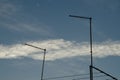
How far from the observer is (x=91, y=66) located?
25641mm

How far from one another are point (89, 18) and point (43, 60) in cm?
1431

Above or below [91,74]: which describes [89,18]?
above

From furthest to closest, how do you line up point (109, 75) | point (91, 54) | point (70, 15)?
point (70, 15)
point (91, 54)
point (109, 75)

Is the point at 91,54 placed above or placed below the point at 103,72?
above

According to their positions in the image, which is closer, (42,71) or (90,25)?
(90,25)

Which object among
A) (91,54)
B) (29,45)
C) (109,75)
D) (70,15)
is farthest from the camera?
(29,45)

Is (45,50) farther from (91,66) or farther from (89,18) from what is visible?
(91,66)

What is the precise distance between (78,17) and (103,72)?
7.27 m

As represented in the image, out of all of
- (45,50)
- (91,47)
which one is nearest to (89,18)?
(91,47)

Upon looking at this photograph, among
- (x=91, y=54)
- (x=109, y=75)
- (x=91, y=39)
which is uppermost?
(x=91, y=39)

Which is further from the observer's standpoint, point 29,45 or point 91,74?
point 29,45

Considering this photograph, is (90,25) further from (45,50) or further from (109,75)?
A: (45,50)

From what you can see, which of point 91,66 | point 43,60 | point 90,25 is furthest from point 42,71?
point 91,66

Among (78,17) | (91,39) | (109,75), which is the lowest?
(109,75)
